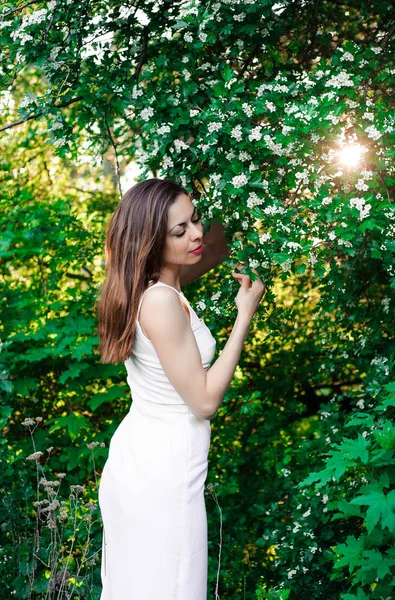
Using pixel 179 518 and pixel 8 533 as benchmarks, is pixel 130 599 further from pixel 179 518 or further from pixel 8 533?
pixel 8 533

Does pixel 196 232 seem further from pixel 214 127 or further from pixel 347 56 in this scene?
pixel 347 56

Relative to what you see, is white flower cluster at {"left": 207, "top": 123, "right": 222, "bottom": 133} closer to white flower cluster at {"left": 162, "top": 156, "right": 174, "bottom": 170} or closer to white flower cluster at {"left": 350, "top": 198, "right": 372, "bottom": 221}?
white flower cluster at {"left": 162, "top": 156, "right": 174, "bottom": 170}

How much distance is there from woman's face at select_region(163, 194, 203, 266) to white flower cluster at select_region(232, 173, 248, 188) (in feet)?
0.60

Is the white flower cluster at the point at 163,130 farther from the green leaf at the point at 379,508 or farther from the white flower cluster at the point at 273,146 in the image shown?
the green leaf at the point at 379,508

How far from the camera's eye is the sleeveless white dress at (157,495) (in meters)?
2.45

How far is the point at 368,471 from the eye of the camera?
2264 millimetres

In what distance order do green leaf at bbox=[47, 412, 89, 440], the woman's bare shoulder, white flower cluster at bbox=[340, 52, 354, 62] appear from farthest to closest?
green leaf at bbox=[47, 412, 89, 440], white flower cluster at bbox=[340, 52, 354, 62], the woman's bare shoulder

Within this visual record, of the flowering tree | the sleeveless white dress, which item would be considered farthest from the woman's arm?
the sleeveless white dress

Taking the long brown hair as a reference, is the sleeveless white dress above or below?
below

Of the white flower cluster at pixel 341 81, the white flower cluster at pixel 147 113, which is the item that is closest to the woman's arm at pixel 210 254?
the white flower cluster at pixel 147 113

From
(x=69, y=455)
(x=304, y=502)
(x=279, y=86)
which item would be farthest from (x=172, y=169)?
(x=69, y=455)

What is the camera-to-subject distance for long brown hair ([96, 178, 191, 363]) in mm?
2494

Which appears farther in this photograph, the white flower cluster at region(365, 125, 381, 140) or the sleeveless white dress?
the white flower cluster at region(365, 125, 381, 140)

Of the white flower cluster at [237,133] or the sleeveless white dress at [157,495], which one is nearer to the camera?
the sleeveless white dress at [157,495]
